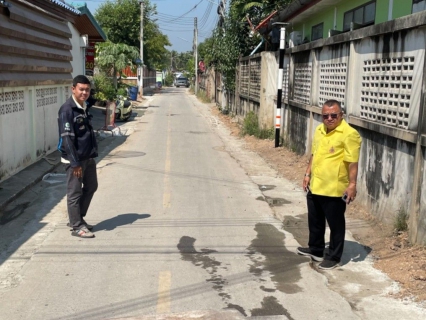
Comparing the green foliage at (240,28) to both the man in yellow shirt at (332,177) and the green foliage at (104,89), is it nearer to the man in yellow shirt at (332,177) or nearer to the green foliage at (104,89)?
the green foliage at (104,89)

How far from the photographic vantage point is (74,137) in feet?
19.5

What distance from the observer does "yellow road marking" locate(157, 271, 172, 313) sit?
420 centimetres

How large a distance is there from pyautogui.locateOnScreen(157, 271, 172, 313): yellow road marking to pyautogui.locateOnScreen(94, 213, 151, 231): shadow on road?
1.82 meters

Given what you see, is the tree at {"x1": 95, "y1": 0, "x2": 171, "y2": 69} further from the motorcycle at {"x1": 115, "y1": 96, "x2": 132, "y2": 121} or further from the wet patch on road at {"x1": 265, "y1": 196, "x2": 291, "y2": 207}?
the wet patch on road at {"x1": 265, "y1": 196, "x2": 291, "y2": 207}

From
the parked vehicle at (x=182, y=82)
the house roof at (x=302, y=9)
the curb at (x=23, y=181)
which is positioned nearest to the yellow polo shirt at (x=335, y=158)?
the curb at (x=23, y=181)

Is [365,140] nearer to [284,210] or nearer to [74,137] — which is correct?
[284,210]

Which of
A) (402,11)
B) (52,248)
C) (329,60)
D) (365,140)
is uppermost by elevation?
(402,11)

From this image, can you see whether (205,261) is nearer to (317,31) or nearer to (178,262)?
(178,262)

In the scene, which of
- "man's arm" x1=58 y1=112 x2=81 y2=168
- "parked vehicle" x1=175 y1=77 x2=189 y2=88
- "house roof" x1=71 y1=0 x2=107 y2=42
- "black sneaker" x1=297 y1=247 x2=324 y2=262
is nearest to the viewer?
"black sneaker" x1=297 y1=247 x2=324 y2=262

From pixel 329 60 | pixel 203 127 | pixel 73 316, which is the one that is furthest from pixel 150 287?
pixel 203 127

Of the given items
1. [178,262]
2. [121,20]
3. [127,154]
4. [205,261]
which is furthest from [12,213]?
[121,20]

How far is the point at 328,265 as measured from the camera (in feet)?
16.9

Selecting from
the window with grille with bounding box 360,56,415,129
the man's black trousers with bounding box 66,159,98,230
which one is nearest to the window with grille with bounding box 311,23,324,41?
the window with grille with bounding box 360,56,415,129

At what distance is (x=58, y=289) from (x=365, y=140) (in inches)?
192
